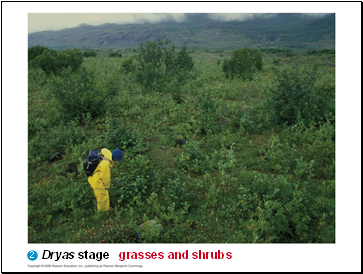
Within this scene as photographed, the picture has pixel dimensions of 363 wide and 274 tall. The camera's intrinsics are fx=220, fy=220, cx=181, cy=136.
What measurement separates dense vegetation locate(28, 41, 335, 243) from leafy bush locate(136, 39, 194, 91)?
217cm

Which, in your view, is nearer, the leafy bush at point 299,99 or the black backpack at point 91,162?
the black backpack at point 91,162

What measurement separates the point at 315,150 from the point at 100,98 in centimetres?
785

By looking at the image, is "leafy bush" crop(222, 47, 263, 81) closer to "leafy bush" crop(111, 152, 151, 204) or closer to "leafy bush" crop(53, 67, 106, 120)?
"leafy bush" crop(53, 67, 106, 120)

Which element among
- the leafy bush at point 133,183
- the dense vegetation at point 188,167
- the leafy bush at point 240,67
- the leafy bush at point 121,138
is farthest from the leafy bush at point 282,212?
the leafy bush at point 240,67

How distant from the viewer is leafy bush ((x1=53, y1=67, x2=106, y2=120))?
859cm

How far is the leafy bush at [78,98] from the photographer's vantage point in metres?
8.59

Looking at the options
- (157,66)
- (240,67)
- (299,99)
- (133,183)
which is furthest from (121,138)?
(240,67)

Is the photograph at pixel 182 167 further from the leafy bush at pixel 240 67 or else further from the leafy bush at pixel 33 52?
the leafy bush at pixel 33 52

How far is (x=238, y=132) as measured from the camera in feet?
25.2

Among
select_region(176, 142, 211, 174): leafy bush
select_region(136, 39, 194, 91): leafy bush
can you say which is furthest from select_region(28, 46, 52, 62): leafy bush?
select_region(176, 142, 211, 174): leafy bush

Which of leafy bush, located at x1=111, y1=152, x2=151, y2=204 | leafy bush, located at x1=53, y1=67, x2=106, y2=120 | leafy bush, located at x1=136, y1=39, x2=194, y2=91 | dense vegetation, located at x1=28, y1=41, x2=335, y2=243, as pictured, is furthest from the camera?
leafy bush, located at x1=136, y1=39, x2=194, y2=91

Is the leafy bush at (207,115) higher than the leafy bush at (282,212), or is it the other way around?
the leafy bush at (207,115)

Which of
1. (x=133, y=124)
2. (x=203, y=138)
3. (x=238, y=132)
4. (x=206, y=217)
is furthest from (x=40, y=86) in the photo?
(x=206, y=217)

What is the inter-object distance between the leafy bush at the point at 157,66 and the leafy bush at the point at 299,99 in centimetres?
642
